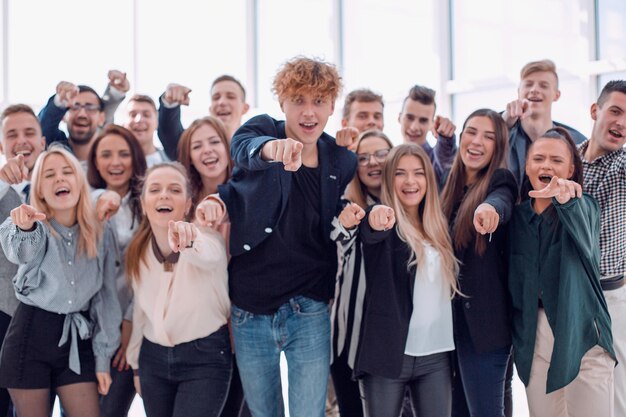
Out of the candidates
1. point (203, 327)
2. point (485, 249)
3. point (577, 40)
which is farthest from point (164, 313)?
point (577, 40)

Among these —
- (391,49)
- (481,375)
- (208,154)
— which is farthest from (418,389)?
(391,49)

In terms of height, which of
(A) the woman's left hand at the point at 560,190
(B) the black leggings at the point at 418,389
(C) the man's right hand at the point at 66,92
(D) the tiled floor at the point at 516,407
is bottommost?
(D) the tiled floor at the point at 516,407

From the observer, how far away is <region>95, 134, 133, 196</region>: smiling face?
3.29m

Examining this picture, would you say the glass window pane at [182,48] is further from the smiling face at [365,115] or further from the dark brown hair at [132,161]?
the dark brown hair at [132,161]

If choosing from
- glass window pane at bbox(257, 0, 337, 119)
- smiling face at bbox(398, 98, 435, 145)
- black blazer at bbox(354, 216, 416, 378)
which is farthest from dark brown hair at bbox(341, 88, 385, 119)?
glass window pane at bbox(257, 0, 337, 119)

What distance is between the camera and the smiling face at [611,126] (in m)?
3.03

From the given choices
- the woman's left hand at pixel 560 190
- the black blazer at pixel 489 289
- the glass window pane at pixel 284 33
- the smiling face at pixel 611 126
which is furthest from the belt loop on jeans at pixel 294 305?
the glass window pane at pixel 284 33

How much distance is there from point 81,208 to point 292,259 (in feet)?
3.07

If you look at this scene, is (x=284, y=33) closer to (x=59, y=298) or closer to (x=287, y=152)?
(x=59, y=298)

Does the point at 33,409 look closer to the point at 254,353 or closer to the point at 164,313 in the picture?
the point at 164,313

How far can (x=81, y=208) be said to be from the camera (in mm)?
2900

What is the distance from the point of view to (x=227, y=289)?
109 inches

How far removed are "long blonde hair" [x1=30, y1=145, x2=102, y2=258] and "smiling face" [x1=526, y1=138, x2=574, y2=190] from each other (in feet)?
5.77

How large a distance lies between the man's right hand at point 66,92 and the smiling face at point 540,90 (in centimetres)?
228
